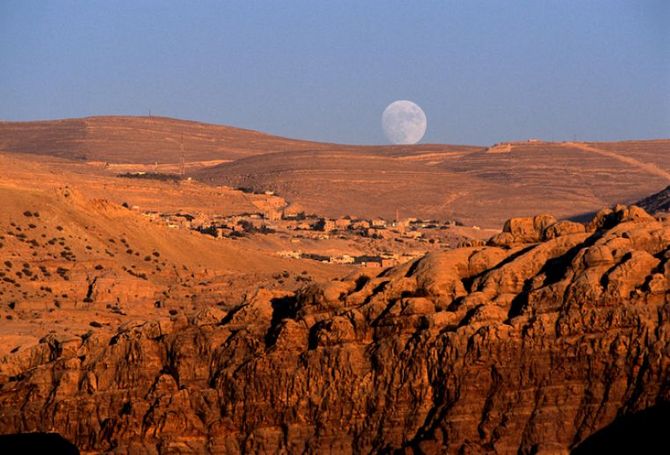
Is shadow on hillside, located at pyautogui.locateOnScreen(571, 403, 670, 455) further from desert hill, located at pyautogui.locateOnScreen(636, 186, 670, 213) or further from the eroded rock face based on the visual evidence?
desert hill, located at pyautogui.locateOnScreen(636, 186, 670, 213)

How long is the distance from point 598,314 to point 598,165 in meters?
162

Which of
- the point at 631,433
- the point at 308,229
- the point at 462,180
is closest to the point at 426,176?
the point at 462,180

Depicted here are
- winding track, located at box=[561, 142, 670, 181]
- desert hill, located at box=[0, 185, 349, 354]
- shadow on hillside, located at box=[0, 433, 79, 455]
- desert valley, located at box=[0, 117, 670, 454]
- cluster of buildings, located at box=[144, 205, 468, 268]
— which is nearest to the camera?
shadow on hillside, located at box=[0, 433, 79, 455]

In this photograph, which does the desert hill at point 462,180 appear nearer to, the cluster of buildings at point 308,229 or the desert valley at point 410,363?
the cluster of buildings at point 308,229

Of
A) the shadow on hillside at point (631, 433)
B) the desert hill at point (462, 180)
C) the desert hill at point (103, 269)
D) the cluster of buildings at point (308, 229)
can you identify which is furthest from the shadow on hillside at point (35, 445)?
the desert hill at point (462, 180)

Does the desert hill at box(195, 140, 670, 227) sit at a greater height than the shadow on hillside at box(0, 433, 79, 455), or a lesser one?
lesser

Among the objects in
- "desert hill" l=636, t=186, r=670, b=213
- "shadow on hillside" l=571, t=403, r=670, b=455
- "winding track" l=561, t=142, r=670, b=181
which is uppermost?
"shadow on hillside" l=571, t=403, r=670, b=455

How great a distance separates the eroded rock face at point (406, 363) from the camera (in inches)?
966

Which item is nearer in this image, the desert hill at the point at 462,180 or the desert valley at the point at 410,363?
the desert valley at the point at 410,363

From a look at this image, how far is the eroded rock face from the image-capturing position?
80.5 ft

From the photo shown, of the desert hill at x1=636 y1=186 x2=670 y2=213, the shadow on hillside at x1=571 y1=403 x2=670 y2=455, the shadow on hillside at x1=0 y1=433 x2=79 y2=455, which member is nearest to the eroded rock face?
the shadow on hillside at x1=571 y1=403 x2=670 y2=455

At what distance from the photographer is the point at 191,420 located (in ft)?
86.8

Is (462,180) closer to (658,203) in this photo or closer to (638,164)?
(638,164)

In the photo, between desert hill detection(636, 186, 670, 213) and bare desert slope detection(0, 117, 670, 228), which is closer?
desert hill detection(636, 186, 670, 213)
